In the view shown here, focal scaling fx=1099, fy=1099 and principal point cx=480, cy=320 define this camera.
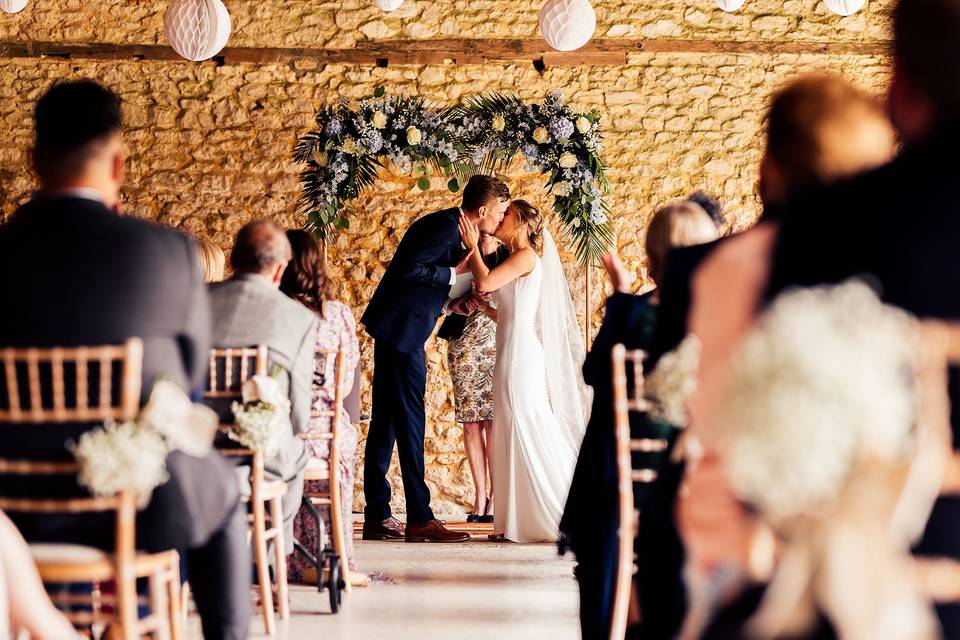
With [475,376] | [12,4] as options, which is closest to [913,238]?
[475,376]

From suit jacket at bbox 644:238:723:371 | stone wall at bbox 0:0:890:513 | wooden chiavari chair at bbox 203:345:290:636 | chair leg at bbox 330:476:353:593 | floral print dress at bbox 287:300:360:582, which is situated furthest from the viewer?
stone wall at bbox 0:0:890:513

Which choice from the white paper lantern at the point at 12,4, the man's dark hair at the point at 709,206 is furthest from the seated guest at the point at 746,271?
the white paper lantern at the point at 12,4

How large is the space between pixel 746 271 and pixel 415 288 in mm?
4683

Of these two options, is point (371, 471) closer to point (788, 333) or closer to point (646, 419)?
point (646, 419)

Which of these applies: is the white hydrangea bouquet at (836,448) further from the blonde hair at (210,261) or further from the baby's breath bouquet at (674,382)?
the blonde hair at (210,261)

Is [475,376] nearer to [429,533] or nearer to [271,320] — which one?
[429,533]

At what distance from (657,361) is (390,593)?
287 cm

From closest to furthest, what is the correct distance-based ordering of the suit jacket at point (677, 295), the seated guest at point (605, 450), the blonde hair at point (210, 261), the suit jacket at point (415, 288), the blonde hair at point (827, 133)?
1. the blonde hair at point (827, 133)
2. the suit jacket at point (677, 295)
3. the seated guest at point (605, 450)
4. the blonde hair at point (210, 261)
5. the suit jacket at point (415, 288)

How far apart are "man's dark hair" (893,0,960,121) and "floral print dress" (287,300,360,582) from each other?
3.14m

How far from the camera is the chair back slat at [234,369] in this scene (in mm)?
3395

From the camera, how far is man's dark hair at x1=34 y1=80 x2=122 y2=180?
2.26m

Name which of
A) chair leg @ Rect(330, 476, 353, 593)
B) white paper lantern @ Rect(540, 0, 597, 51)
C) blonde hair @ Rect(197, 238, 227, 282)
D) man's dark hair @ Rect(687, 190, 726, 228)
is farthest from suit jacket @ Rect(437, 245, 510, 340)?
man's dark hair @ Rect(687, 190, 726, 228)

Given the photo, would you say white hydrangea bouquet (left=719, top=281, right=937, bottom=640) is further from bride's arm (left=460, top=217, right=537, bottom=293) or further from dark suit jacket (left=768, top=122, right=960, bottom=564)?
bride's arm (left=460, top=217, right=537, bottom=293)

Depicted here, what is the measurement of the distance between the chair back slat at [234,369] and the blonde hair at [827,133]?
2.14 meters
